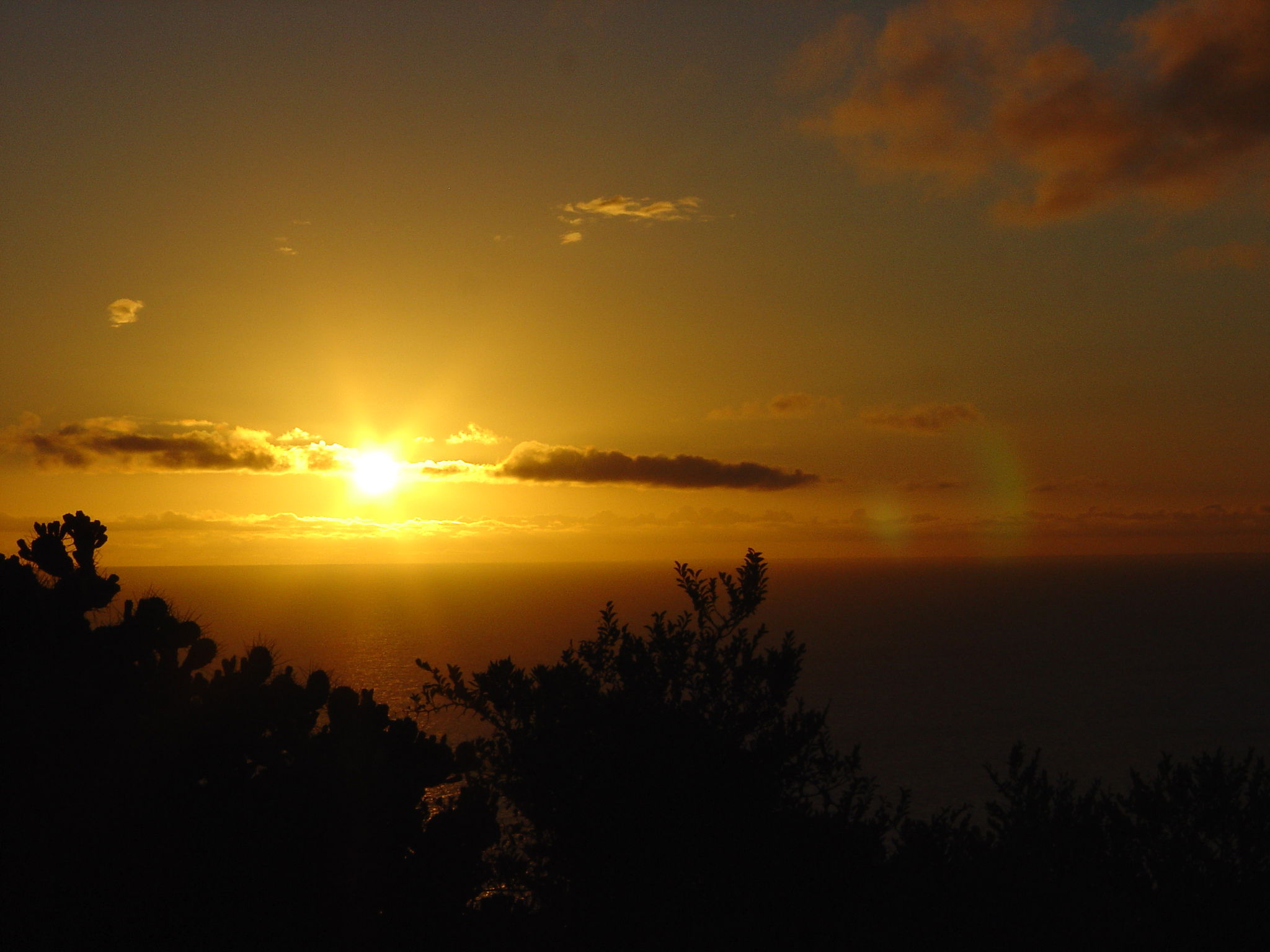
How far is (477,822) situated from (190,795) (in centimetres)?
346

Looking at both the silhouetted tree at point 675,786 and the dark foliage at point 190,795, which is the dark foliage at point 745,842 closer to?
the silhouetted tree at point 675,786

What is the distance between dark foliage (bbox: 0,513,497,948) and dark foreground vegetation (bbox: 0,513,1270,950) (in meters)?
0.03

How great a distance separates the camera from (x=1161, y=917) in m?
13.6

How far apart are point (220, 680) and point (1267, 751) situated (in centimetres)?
12513

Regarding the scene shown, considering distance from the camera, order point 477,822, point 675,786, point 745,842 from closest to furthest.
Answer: point 477,822 → point 675,786 → point 745,842

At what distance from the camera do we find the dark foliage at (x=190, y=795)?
988 cm

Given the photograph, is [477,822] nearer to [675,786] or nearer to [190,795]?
[675,786]

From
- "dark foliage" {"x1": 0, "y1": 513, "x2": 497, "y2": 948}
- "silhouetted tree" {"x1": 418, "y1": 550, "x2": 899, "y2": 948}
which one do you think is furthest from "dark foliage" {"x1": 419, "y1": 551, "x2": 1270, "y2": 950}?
"dark foliage" {"x1": 0, "y1": 513, "x2": 497, "y2": 948}

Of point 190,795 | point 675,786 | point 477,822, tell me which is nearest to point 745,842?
point 675,786

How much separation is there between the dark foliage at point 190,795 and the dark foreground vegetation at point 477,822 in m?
0.03

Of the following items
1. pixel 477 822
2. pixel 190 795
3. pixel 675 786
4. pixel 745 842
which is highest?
pixel 190 795

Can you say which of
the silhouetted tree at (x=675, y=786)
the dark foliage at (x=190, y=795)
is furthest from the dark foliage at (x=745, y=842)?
the dark foliage at (x=190, y=795)

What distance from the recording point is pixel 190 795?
422 inches

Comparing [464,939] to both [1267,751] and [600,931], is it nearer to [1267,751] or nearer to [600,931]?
[600,931]
